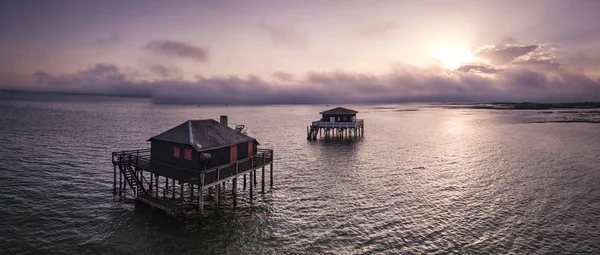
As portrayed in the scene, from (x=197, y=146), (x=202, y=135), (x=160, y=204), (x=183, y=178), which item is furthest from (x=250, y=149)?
(x=160, y=204)

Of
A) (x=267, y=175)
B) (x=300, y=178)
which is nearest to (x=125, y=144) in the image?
(x=267, y=175)

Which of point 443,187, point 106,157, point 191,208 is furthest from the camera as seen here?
point 106,157

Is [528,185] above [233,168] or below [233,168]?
below

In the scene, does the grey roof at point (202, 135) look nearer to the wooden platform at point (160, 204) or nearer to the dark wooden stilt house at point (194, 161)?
the dark wooden stilt house at point (194, 161)

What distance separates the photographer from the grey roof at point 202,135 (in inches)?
950

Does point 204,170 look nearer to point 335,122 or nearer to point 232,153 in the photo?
point 232,153

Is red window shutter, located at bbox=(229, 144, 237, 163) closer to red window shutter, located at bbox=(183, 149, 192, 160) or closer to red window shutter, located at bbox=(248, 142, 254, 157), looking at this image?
red window shutter, located at bbox=(248, 142, 254, 157)

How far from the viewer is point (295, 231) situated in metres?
21.9

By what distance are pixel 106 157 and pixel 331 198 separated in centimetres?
3428

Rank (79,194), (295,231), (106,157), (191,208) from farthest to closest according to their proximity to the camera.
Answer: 1. (106,157)
2. (79,194)
3. (191,208)
4. (295,231)

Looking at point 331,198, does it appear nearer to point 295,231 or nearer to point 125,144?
point 295,231

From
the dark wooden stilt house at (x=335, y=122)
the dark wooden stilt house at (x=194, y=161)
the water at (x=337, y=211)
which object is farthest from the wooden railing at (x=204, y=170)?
the dark wooden stilt house at (x=335, y=122)

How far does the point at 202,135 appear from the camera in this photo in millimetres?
25141

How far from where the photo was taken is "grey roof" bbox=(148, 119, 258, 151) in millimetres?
24125
